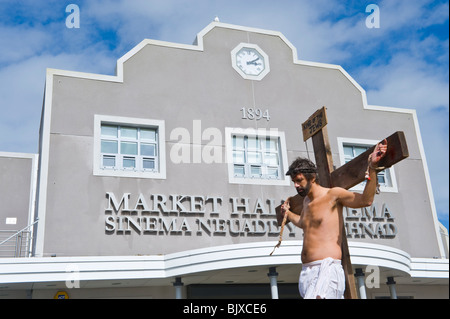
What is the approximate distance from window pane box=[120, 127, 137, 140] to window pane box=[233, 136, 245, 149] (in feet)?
9.55

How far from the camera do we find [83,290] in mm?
12203

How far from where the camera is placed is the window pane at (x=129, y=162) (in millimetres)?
13102

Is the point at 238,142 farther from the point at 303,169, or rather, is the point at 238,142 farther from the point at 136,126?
the point at 303,169

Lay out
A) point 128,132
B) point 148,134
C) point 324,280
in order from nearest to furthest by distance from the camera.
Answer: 1. point 324,280
2. point 128,132
3. point 148,134

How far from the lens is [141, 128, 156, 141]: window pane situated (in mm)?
13531

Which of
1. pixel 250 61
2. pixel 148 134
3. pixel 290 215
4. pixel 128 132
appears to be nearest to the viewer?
pixel 290 215

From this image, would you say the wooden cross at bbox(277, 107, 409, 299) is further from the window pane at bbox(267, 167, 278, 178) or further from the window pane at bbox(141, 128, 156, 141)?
the window pane at bbox(267, 167, 278, 178)

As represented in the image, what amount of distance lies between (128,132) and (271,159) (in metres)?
4.25

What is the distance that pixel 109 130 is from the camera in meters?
13.3

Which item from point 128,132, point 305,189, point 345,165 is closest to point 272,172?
point 128,132

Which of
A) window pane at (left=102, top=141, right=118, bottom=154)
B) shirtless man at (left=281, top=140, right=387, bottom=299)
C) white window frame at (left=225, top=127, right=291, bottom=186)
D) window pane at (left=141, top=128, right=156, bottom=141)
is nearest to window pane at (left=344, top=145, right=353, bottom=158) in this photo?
white window frame at (left=225, top=127, right=291, bottom=186)

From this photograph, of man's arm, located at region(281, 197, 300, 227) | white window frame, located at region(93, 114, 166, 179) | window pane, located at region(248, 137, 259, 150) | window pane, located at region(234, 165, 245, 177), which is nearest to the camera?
man's arm, located at region(281, 197, 300, 227)
